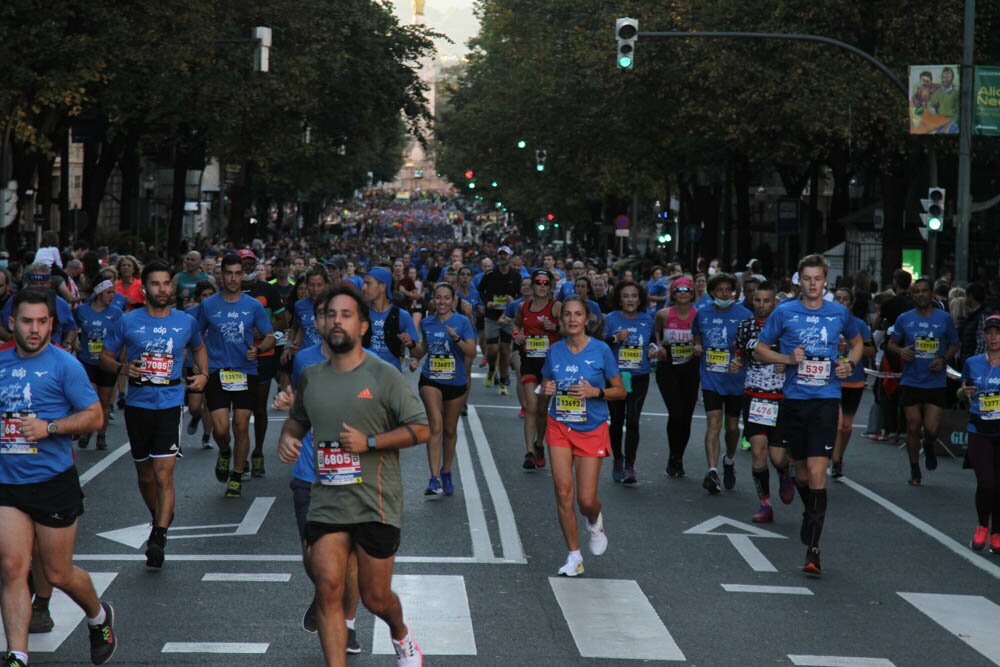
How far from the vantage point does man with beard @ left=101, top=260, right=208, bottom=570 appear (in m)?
10.5

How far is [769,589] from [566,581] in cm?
121

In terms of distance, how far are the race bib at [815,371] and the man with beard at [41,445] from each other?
500cm

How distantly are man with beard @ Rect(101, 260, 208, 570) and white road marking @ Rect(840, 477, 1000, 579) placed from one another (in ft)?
17.3

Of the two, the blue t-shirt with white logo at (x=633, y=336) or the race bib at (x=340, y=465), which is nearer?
the race bib at (x=340, y=465)

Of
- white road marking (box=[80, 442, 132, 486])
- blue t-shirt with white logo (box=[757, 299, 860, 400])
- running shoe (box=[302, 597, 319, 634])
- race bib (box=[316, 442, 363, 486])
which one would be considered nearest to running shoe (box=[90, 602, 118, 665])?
running shoe (box=[302, 597, 319, 634])

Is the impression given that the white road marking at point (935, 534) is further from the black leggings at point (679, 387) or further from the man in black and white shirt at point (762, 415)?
the black leggings at point (679, 387)

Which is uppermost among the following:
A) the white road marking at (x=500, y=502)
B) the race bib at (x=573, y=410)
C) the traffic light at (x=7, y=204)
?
the traffic light at (x=7, y=204)

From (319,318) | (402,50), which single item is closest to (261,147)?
(402,50)

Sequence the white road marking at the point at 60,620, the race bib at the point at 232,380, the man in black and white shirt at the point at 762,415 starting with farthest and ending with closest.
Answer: the race bib at the point at 232,380
the man in black and white shirt at the point at 762,415
the white road marking at the point at 60,620

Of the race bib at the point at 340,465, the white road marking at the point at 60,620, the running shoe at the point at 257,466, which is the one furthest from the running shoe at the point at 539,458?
the race bib at the point at 340,465

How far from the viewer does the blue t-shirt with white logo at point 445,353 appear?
1362 centimetres

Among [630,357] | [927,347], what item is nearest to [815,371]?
[630,357]

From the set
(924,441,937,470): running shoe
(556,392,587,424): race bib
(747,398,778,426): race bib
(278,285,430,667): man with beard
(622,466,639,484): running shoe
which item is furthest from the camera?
(924,441,937,470): running shoe

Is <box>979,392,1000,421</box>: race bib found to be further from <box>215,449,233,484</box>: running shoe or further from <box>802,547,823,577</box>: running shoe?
<box>215,449,233,484</box>: running shoe
